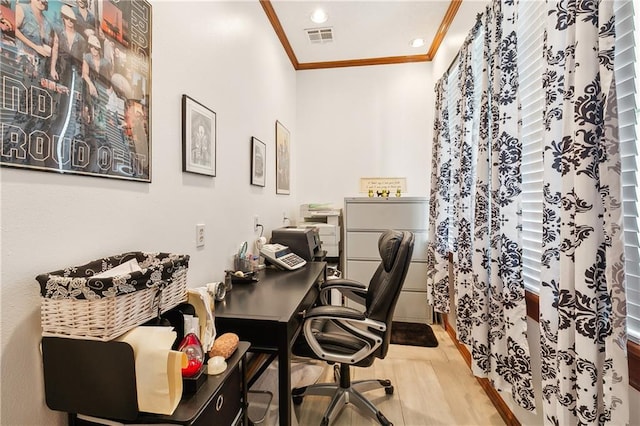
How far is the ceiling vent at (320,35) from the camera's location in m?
2.94

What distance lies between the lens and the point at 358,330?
1542 millimetres

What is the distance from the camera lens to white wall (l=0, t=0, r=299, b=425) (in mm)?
724

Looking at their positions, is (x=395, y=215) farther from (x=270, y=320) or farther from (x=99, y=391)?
(x=99, y=391)

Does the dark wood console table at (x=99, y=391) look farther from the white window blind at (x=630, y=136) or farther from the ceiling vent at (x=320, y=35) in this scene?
the ceiling vent at (x=320, y=35)

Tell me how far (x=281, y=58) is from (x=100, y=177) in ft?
8.64

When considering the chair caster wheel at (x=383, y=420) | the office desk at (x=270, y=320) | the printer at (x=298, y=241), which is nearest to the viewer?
the office desk at (x=270, y=320)

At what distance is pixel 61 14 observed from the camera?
81 centimetres

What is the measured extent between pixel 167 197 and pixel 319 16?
92.6 inches

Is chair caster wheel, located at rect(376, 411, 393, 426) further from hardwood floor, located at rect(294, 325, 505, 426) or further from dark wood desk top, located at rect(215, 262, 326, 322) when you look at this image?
dark wood desk top, located at rect(215, 262, 326, 322)

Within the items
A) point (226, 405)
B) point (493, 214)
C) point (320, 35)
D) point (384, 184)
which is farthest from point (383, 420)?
point (320, 35)

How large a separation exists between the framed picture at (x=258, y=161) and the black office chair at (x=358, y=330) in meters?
1.10

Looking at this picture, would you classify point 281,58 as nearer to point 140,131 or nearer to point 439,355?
point 140,131

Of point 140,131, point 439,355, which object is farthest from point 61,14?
point 439,355

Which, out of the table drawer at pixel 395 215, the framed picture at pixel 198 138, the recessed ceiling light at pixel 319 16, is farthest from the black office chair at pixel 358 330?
the recessed ceiling light at pixel 319 16
